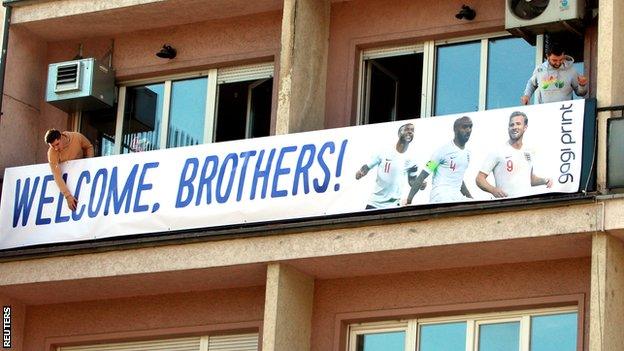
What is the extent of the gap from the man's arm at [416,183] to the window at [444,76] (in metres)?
1.76

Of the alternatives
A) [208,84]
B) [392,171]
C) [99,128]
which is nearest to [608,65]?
[392,171]

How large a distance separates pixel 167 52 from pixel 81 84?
3.94 feet

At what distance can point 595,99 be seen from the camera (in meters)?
21.6

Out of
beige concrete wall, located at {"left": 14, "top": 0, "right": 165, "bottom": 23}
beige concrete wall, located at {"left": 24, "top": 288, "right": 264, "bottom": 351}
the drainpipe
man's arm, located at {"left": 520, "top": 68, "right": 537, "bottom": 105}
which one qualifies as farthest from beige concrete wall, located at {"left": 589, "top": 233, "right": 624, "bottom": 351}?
the drainpipe

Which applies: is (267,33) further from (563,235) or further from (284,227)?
(563,235)

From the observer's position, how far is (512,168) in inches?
859

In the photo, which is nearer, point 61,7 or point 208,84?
point 208,84

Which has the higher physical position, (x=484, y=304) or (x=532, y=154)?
(x=532, y=154)

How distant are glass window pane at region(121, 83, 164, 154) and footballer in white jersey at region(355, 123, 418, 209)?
4.16 metres

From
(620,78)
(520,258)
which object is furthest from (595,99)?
(520,258)

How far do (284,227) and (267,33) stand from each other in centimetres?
347

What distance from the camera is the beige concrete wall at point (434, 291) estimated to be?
72.3 ft

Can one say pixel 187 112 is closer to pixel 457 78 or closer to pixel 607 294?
pixel 457 78

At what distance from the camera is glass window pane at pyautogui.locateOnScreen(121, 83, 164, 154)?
26094 millimetres
